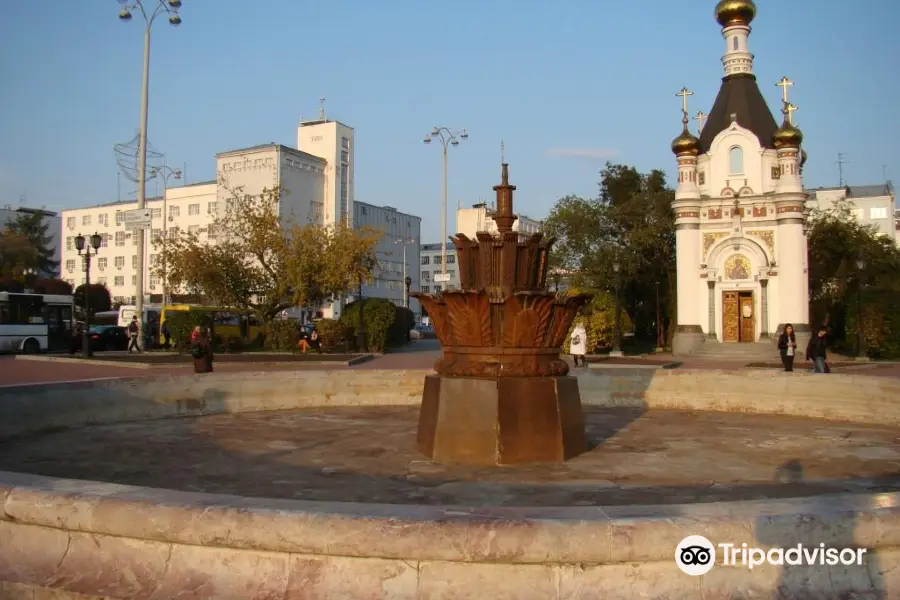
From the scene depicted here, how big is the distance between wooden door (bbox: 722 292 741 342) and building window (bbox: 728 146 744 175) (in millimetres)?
6076

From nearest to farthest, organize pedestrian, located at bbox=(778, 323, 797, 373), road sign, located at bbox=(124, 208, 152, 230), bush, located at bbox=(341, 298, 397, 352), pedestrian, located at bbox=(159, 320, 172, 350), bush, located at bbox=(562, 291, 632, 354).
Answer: pedestrian, located at bbox=(778, 323, 797, 373) → road sign, located at bbox=(124, 208, 152, 230) → bush, located at bbox=(562, 291, 632, 354) → bush, located at bbox=(341, 298, 397, 352) → pedestrian, located at bbox=(159, 320, 172, 350)

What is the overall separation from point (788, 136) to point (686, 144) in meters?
4.66

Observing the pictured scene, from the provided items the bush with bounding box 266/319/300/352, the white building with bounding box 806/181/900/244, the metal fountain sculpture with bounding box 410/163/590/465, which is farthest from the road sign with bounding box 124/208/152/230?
the white building with bounding box 806/181/900/244

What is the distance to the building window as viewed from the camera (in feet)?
125

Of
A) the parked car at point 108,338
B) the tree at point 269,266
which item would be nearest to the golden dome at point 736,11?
the tree at point 269,266

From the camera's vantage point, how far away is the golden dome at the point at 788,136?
120 feet

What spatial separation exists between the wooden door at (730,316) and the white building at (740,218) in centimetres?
5

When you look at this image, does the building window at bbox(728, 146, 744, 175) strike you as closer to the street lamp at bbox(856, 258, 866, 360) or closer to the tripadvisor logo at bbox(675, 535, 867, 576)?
the street lamp at bbox(856, 258, 866, 360)

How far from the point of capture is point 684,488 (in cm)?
660

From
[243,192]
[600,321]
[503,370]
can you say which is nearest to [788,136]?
[600,321]

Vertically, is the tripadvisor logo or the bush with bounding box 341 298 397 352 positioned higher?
the bush with bounding box 341 298 397 352

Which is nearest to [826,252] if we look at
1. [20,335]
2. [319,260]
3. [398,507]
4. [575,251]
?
[575,251]

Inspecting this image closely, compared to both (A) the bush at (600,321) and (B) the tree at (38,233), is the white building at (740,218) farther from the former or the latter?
(B) the tree at (38,233)

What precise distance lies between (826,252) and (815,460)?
37.5 metres
